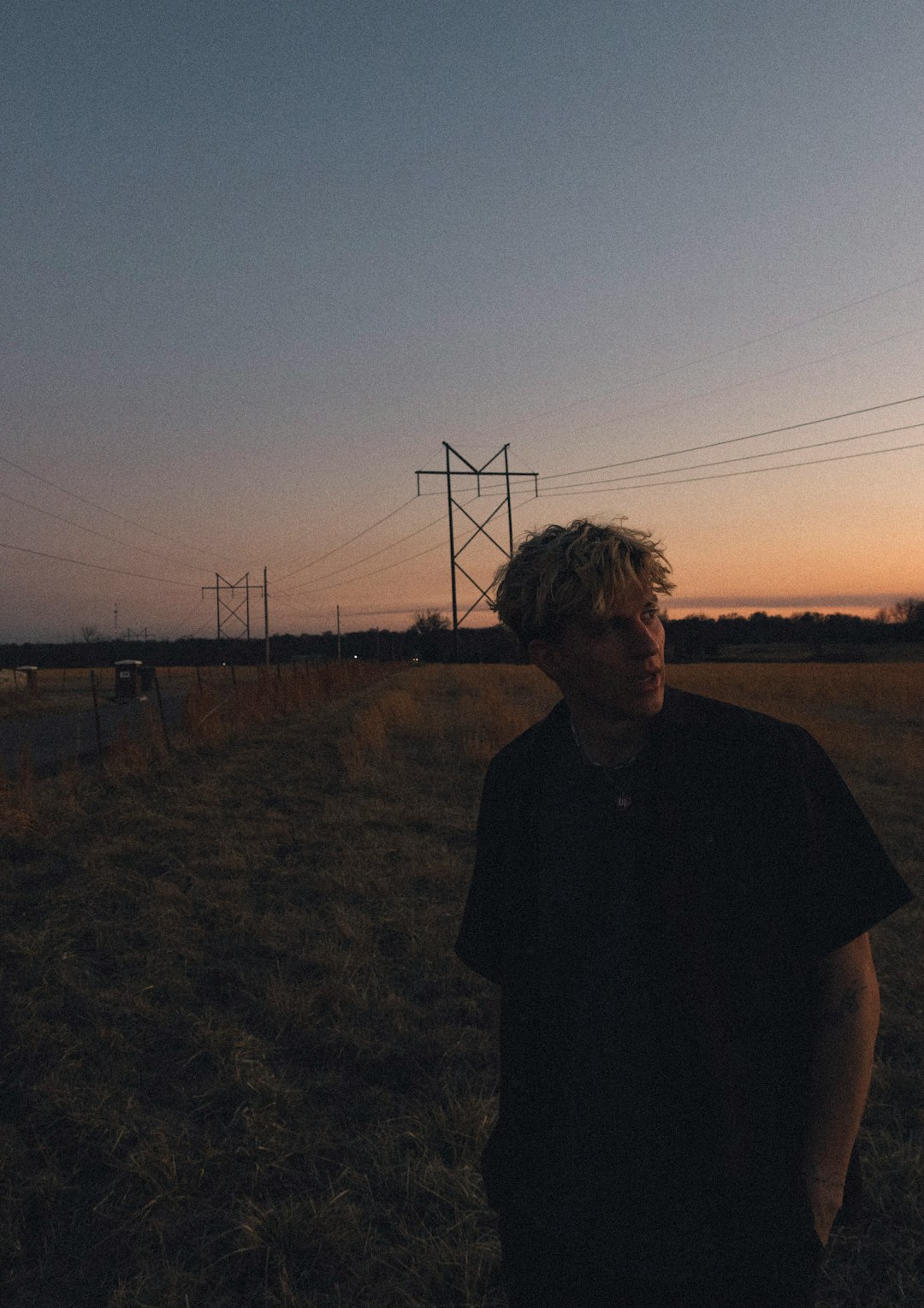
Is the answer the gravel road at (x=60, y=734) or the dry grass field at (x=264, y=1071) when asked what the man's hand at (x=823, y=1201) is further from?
the gravel road at (x=60, y=734)

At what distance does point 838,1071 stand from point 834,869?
328 mm

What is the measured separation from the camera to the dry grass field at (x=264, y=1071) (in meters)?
2.64

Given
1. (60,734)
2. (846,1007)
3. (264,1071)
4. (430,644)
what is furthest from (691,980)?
(430,644)

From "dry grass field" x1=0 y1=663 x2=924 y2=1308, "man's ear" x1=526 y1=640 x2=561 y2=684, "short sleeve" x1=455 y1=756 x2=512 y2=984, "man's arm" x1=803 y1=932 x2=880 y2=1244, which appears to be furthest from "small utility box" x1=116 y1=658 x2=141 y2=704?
"man's arm" x1=803 y1=932 x2=880 y2=1244

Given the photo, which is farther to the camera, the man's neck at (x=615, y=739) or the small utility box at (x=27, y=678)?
the small utility box at (x=27, y=678)

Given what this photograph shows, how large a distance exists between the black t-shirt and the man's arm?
0.10 ft

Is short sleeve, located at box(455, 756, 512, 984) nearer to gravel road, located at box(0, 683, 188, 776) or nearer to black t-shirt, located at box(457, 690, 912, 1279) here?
black t-shirt, located at box(457, 690, 912, 1279)

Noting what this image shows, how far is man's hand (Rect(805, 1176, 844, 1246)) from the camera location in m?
1.35

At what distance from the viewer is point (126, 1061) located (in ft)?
12.5

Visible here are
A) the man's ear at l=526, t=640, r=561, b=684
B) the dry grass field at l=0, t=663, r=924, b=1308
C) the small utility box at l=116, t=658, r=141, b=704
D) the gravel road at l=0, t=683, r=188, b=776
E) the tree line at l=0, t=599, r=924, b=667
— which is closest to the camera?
the man's ear at l=526, t=640, r=561, b=684

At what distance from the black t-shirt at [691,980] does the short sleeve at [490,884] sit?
0.17 meters

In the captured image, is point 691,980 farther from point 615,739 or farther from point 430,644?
point 430,644

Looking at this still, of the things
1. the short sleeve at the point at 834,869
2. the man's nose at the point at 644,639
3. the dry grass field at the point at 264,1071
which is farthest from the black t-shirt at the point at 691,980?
the dry grass field at the point at 264,1071

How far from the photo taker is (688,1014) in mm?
1360
